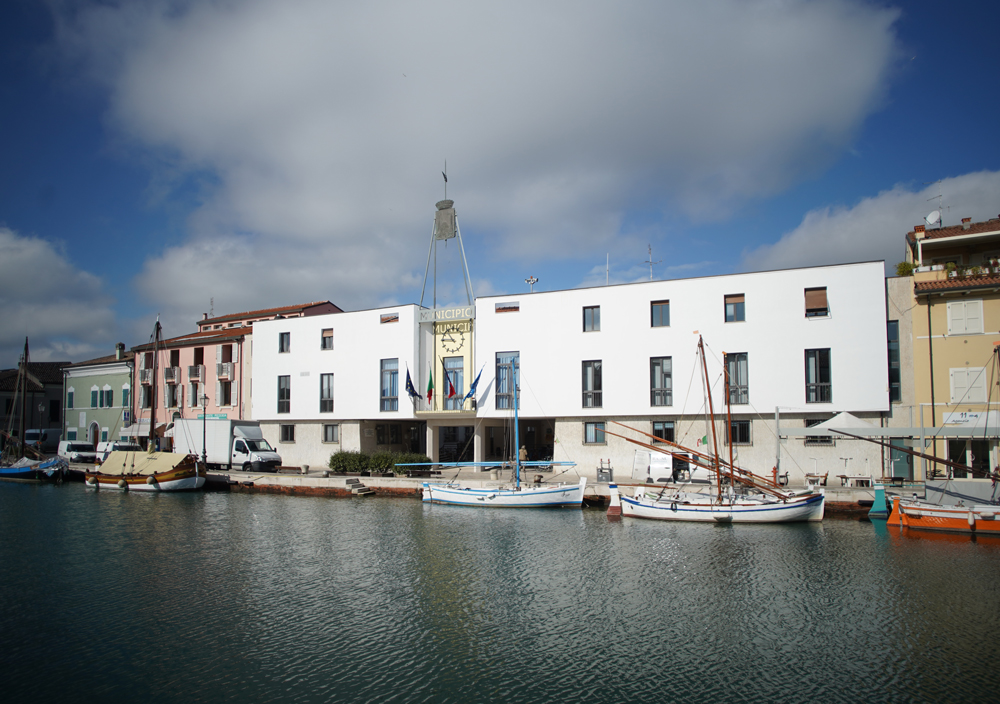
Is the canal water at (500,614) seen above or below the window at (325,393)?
below

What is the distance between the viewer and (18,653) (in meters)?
13.0

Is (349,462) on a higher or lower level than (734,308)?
lower

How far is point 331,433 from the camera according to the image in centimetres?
4222

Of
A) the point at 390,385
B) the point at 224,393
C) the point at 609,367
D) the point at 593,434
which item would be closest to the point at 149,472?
the point at 224,393

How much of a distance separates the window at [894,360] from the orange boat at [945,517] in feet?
24.9

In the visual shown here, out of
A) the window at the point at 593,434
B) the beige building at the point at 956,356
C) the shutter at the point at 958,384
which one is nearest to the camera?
the beige building at the point at 956,356

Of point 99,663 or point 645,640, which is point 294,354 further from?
point 645,640

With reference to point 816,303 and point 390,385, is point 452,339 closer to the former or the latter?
point 390,385

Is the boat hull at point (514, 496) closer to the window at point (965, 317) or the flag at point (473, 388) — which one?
the flag at point (473, 388)

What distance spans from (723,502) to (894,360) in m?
12.1

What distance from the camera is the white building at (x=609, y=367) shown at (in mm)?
30781

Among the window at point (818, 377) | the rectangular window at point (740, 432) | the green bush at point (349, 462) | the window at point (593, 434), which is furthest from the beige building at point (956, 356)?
the green bush at point (349, 462)

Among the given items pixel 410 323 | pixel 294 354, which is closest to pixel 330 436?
pixel 294 354

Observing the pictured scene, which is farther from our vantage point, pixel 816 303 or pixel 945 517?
pixel 816 303
